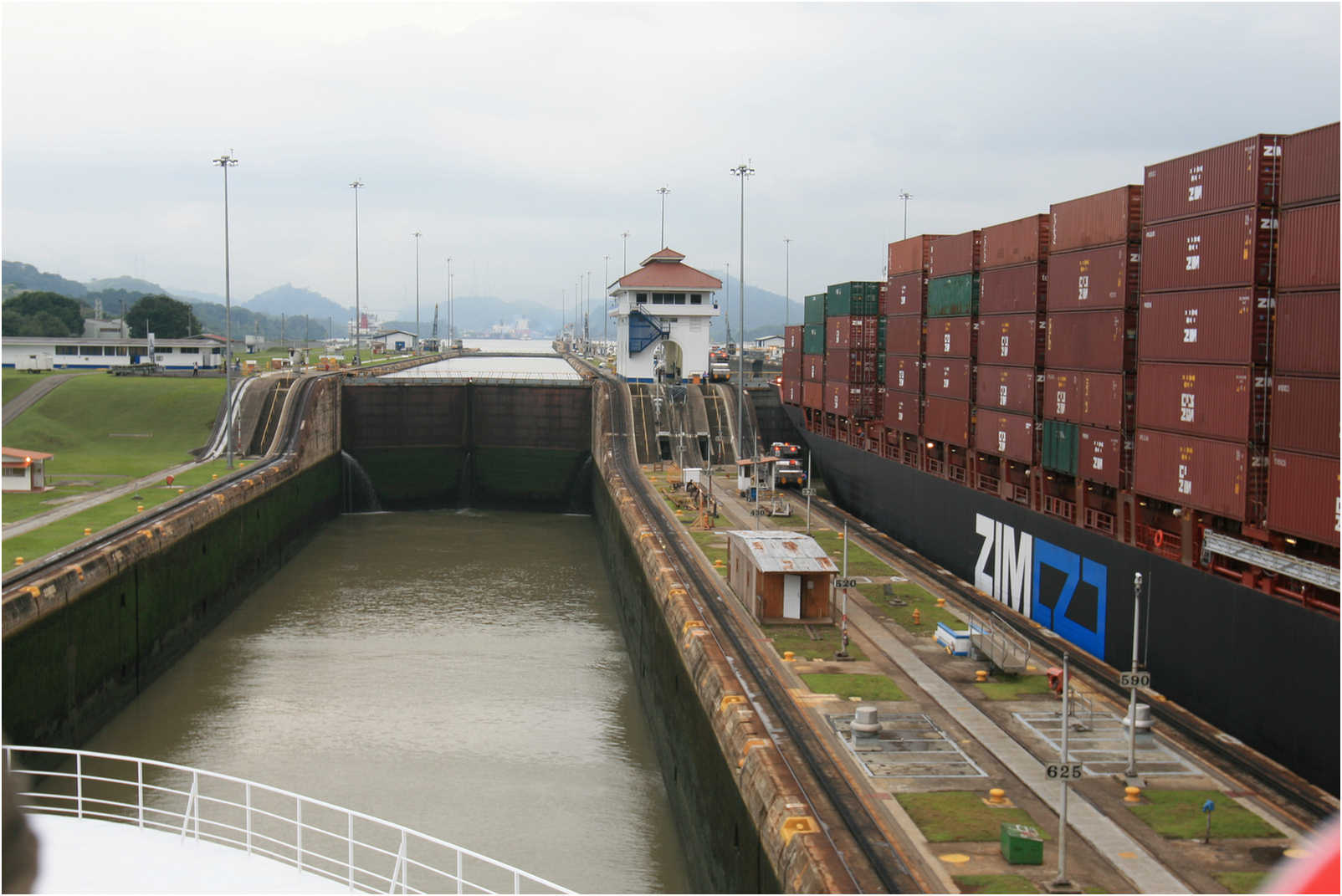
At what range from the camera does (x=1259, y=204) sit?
25.0 meters

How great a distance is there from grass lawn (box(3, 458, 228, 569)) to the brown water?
5.77 metres

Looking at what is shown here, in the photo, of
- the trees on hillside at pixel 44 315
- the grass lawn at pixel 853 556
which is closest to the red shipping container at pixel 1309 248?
the grass lawn at pixel 853 556

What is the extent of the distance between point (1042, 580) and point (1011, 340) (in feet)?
30.5

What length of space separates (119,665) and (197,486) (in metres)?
19.5

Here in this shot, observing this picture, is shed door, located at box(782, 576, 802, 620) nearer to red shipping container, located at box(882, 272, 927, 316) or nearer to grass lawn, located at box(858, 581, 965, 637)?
grass lawn, located at box(858, 581, 965, 637)

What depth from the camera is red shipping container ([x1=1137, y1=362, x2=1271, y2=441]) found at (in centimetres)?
2478

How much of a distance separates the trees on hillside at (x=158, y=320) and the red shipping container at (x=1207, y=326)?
144502mm

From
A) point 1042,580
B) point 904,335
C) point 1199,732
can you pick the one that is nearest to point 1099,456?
point 1042,580

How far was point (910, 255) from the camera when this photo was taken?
172 feet

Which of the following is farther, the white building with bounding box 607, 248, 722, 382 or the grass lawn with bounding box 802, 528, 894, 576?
the white building with bounding box 607, 248, 722, 382

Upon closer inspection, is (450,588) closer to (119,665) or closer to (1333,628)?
(119,665)

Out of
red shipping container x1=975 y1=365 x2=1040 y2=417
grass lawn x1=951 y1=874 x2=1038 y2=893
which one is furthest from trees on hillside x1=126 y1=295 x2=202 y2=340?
grass lawn x1=951 y1=874 x2=1038 y2=893

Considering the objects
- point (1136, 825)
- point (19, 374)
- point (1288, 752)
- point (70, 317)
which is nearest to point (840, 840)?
point (1136, 825)

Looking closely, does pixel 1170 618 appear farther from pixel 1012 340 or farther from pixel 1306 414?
pixel 1012 340
